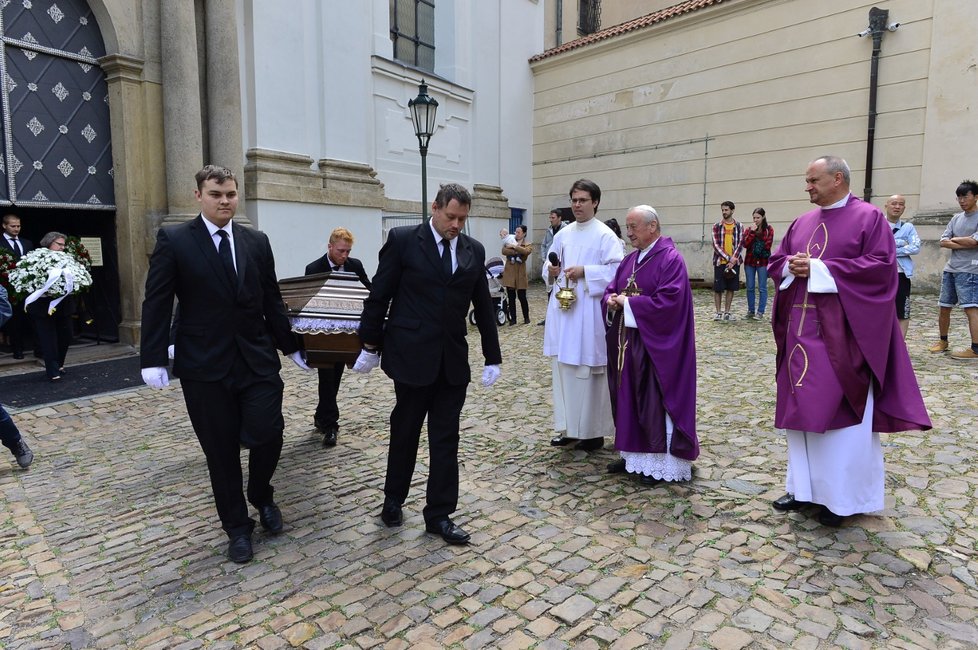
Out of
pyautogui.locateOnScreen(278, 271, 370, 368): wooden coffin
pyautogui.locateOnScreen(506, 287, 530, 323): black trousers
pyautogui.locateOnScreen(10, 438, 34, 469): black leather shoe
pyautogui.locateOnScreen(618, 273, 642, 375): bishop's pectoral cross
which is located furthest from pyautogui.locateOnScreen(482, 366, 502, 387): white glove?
pyautogui.locateOnScreen(506, 287, 530, 323): black trousers

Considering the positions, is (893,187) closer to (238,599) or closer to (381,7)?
(381,7)

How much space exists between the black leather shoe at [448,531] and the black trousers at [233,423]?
981 millimetres

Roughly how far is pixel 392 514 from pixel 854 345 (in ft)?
9.16

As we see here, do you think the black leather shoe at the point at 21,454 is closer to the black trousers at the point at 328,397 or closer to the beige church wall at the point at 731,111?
the black trousers at the point at 328,397

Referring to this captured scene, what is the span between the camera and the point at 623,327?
14.9 ft

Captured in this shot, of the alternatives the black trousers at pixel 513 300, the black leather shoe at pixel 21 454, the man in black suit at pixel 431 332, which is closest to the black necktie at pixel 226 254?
the man in black suit at pixel 431 332

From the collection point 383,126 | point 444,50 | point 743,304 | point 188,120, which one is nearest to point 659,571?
point 188,120

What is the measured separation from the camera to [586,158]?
19.2 metres

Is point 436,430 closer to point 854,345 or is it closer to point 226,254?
point 226,254

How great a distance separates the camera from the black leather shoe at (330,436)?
5.34m

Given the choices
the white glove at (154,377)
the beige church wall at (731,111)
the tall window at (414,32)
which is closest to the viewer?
the white glove at (154,377)

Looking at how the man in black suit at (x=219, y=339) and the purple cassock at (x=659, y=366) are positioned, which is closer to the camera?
the man in black suit at (x=219, y=339)

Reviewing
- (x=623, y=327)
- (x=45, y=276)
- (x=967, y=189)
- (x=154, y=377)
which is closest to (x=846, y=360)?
(x=623, y=327)

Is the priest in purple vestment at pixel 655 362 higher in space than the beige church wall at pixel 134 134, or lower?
lower
